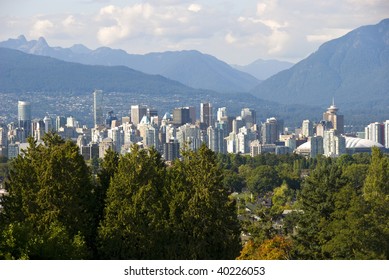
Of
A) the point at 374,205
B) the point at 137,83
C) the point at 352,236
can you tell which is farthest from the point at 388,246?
the point at 137,83

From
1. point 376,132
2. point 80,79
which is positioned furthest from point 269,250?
point 376,132

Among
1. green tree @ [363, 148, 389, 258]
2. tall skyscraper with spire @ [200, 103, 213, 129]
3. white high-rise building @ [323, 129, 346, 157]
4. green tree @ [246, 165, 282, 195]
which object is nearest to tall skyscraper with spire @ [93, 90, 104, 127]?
tall skyscraper with spire @ [200, 103, 213, 129]

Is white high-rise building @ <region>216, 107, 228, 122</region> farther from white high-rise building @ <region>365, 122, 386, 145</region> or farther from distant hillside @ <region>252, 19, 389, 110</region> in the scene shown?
white high-rise building @ <region>365, 122, 386, 145</region>

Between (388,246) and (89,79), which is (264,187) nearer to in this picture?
(388,246)

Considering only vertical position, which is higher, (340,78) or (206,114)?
(340,78)

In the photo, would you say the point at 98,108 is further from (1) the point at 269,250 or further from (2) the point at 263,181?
(1) the point at 269,250
